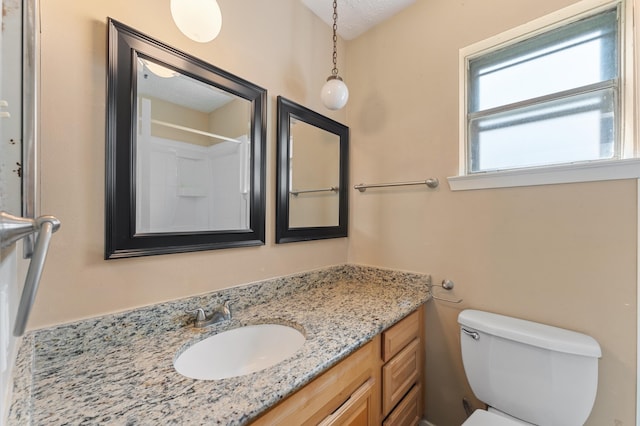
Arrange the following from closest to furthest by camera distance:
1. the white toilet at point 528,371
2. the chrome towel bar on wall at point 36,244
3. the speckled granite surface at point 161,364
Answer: the chrome towel bar on wall at point 36,244
the speckled granite surface at point 161,364
the white toilet at point 528,371

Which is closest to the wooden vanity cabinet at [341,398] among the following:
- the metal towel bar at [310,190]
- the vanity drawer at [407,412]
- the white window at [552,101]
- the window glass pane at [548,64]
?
the vanity drawer at [407,412]

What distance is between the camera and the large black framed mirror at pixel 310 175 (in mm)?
1417

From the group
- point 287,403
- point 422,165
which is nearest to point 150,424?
point 287,403

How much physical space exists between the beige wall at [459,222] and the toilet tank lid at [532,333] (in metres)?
0.06

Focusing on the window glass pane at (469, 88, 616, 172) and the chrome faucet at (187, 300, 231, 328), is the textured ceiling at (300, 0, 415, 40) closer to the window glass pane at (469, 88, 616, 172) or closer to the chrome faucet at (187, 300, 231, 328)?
the window glass pane at (469, 88, 616, 172)

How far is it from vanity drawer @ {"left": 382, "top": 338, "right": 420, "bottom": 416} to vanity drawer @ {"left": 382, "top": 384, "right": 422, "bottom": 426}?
0.12 ft

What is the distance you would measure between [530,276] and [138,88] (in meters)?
1.80

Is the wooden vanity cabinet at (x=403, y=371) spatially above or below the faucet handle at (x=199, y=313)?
below

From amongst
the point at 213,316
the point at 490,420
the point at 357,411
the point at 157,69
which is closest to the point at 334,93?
the point at 157,69

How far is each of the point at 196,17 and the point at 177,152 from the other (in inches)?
19.3

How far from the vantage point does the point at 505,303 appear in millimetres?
1261

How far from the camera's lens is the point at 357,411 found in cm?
97

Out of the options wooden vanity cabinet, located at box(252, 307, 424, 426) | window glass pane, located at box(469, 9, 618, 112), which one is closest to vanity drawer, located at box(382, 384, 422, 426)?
wooden vanity cabinet, located at box(252, 307, 424, 426)

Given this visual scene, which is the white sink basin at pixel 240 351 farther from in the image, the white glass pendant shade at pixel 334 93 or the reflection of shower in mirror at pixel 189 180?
the white glass pendant shade at pixel 334 93
